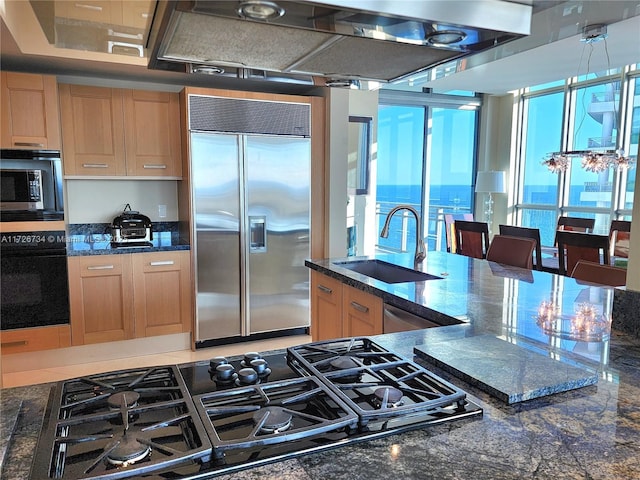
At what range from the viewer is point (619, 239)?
463cm

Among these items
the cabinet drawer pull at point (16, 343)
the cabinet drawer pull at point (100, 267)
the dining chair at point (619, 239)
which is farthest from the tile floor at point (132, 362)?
the dining chair at point (619, 239)

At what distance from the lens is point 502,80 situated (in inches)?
241

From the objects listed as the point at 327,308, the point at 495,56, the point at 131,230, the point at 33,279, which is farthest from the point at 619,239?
the point at 33,279

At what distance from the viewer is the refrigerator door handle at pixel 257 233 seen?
399 cm

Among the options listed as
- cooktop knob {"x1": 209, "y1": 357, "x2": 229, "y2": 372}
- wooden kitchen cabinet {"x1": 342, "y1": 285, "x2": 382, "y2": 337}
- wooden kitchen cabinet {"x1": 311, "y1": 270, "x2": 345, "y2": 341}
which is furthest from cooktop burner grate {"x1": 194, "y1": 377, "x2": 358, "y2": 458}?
wooden kitchen cabinet {"x1": 311, "y1": 270, "x2": 345, "y2": 341}

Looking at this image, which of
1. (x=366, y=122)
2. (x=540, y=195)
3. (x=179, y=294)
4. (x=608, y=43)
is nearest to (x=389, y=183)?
(x=366, y=122)

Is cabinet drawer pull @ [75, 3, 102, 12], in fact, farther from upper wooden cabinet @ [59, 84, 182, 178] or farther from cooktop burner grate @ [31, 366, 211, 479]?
upper wooden cabinet @ [59, 84, 182, 178]

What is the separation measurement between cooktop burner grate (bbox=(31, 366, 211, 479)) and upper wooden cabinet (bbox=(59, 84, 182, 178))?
9.78 ft

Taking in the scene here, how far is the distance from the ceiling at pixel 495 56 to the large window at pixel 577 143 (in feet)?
1.67

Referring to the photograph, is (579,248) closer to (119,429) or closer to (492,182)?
(492,182)

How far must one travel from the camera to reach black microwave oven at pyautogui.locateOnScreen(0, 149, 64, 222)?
10.8 feet

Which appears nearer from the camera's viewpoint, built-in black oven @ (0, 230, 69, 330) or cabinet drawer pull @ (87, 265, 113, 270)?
built-in black oven @ (0, 230, 69, 330)

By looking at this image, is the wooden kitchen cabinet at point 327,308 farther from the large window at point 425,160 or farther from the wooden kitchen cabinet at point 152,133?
the large window at point 425,160

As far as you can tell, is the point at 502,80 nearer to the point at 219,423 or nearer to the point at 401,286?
the point at 401,286
